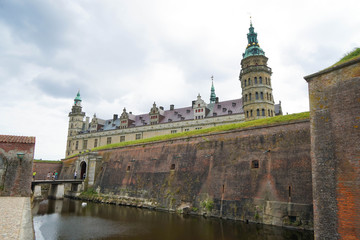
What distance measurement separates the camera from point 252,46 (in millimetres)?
39281

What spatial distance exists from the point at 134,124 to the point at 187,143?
125 ft

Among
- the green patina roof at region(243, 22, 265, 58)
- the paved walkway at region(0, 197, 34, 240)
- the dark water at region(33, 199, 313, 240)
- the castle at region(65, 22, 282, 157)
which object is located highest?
the green patina roof at region(243, 22, 265, 58)

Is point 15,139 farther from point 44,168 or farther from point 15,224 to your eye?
point 44,168

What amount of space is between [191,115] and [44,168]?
114 ft

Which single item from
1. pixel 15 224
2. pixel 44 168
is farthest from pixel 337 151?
pixel 44 168

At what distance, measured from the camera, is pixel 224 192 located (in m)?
19.9

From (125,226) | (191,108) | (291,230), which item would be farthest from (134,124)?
(291,230)

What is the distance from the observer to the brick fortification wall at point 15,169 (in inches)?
701

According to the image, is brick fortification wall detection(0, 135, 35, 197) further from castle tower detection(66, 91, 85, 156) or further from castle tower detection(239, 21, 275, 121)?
castle tower detection(66, 91, 85, 156)

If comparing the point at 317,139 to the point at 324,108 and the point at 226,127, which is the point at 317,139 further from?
the point at 226,127

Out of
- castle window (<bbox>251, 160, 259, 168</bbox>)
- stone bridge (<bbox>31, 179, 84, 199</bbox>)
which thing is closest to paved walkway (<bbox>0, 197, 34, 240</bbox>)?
castle window (<bbox>251, 160, 259, 168</bbox>)

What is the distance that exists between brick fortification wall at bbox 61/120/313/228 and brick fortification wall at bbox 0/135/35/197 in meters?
12.5

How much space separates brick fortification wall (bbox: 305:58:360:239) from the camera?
26.0ft

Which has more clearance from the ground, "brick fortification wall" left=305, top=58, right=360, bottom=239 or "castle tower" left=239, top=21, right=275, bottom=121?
"castle tower" left=239, top=21, right=275, bottom=121
